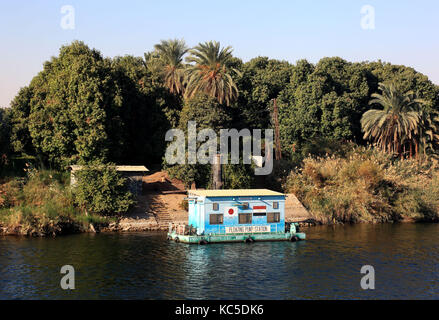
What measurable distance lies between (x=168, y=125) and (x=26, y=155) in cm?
1950

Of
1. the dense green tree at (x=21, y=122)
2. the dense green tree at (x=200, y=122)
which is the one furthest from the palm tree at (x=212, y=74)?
the dense green tree at (x=21, y=122)

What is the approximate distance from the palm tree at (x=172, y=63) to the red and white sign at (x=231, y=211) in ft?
127

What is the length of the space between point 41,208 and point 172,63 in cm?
4306

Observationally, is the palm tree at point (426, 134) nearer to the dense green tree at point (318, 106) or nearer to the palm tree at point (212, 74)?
the dense green tree at point (318, 106)

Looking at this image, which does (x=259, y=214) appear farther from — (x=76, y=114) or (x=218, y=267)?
(x=76, y=114)

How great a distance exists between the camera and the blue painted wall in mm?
47094

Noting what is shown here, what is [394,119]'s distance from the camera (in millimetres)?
75562

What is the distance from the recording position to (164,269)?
3631cm

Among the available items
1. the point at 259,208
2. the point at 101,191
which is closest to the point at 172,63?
the point at 101,191

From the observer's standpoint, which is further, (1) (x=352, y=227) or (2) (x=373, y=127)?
(2) (x=373, y=127)

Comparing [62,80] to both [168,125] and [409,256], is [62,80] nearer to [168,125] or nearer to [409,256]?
[168,125]

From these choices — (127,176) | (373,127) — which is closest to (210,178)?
(127,176)

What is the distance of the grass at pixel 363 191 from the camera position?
61688 millimetres
